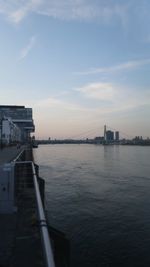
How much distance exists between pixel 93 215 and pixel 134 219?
105 inches

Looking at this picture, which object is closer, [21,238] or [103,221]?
[21,238]

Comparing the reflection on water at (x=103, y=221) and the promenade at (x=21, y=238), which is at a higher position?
the promenade at (x=21, y=238)

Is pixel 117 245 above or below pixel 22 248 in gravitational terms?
below

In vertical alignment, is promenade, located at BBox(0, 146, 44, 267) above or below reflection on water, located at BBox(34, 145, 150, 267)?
above

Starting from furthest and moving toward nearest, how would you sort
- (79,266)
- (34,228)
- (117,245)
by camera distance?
(117,245), (79,266), (34,228)

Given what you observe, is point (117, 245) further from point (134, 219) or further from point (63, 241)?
point (63, 241)

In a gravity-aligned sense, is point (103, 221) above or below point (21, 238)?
below

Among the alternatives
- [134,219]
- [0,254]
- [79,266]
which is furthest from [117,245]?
[0,254]

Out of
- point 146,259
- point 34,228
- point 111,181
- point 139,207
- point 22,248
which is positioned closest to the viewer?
point 22,248

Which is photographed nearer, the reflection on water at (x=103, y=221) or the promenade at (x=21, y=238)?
the promenade at (x=21, y=238)

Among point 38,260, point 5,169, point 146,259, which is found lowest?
point 146,259

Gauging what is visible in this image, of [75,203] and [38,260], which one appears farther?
[75,203]

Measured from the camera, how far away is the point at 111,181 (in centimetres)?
3353

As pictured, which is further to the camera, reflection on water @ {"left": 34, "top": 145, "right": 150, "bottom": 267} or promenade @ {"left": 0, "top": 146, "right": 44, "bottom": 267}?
reflection on water @ {"left": 34, "top": 145, "right": 150, "bottom": 267}
